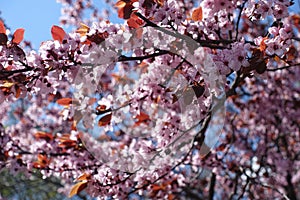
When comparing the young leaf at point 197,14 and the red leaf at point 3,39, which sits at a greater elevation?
the red leaf at point 3,39

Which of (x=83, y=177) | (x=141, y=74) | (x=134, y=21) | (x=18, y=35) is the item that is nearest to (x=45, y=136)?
(x=83, y=177)

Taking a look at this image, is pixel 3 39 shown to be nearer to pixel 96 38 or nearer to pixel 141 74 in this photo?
pixel 96 38

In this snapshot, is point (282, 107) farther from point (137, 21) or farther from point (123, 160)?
point (137, 21)

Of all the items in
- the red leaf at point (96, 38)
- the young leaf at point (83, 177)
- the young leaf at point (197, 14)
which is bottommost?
the young leaf at point (83, 177)

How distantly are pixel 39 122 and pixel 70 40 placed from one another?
524 cm

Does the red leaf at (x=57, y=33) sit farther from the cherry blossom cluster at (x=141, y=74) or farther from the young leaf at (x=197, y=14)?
the young leaf at (x=197, y=14)

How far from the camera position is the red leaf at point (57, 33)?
183 cm

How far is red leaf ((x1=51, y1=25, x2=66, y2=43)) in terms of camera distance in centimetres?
183

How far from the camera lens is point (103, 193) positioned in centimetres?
243

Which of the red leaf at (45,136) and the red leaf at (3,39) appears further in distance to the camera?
the red leaf at (45,136)

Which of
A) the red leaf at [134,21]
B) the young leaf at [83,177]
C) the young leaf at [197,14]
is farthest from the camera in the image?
the young leaf at [83,177]

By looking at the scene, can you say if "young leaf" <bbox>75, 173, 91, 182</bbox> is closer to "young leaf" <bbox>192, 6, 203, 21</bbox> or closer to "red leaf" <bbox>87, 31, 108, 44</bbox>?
"red leaf" <bbox>87, 31, 108, 44</bbox>

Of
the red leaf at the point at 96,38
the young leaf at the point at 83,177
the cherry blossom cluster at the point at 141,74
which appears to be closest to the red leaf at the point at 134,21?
the cherry blossom cluster at the point at 141,74

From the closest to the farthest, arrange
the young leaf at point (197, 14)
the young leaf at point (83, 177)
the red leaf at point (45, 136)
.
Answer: the young leaf at point (197, 14), the young leaf at point (83, 177), the red leaf at point (45, 136)
